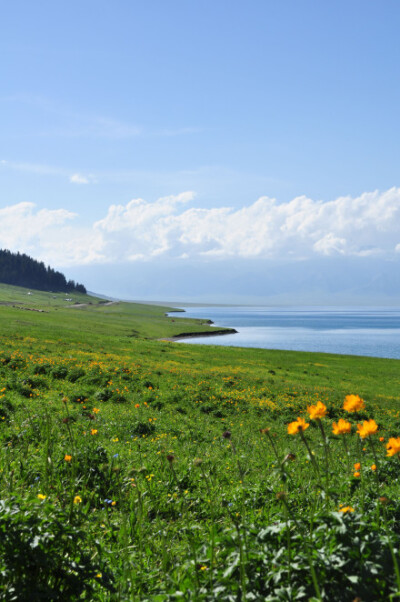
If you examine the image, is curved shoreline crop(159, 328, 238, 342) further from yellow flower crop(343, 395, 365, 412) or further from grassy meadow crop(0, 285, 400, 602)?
yellow flower crop(343, 395, 365, 412)

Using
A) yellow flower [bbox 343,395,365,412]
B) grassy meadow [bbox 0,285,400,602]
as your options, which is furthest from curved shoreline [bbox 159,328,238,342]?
yellow flower [bbox 343,395,365,412]

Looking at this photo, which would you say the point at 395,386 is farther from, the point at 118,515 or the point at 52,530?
the point at 52,530

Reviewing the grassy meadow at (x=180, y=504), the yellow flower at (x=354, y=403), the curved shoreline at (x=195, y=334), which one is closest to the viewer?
the grassy meadow at (x=180, y=504)

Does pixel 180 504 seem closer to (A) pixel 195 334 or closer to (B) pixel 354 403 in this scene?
(B) pixel 354 403

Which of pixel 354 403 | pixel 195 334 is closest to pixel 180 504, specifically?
pixel 354 403

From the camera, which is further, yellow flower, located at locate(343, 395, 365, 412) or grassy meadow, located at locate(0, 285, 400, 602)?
yellow flower, located at locate(343, 395, 365, 412)

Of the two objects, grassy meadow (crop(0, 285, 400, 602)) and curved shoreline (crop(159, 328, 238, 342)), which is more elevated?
grassy meadow (crop(0, 285, 400, 602))

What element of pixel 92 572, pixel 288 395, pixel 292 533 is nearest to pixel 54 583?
pixel 92 572

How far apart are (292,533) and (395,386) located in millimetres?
46253

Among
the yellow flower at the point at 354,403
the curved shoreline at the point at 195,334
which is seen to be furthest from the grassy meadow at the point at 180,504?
the curved shoreline at the point at 195,334

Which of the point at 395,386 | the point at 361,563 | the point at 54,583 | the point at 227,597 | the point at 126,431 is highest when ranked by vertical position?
the point at 361,563

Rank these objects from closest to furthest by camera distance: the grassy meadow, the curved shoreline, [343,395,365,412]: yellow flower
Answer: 1. the grassy meadow
2. [343,395,365,412]: yellow flower
3. the curved shoreline

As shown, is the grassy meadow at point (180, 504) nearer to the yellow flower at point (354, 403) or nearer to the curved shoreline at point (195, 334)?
the yellow flower at point (354, 403)

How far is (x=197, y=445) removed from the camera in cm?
1302
